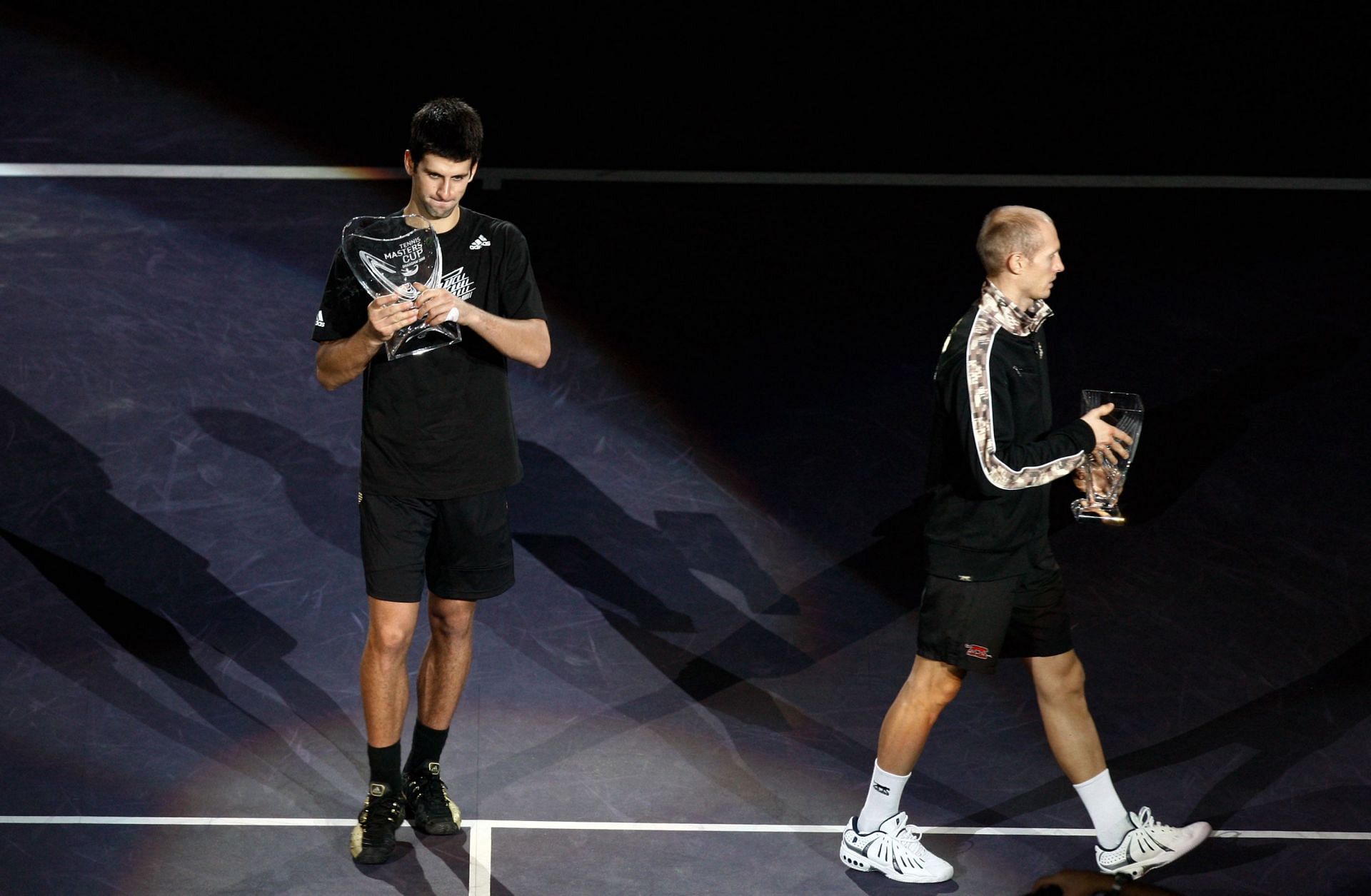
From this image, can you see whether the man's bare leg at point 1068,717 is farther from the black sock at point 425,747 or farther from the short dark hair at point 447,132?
the short dark hair at point 447,132

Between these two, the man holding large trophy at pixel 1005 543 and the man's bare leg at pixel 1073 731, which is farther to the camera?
the man's bare leg at pixel 1073 731

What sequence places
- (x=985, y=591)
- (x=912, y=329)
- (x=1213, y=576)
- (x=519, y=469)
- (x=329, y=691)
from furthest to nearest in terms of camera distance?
(x=912, y=329) < (x=1213, y=576) < (x=329, y=691) < (x=519, y=469) < (x=985, y=591)

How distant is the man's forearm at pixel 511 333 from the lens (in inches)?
142

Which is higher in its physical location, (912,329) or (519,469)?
(912,329)

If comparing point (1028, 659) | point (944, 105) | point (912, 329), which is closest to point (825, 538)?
point (912, 329)

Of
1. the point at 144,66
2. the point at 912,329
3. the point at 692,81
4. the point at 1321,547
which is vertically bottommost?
the point at 1321,547

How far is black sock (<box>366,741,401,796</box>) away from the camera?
12.9 feet

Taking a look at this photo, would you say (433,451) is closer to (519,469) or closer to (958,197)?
(519,469)

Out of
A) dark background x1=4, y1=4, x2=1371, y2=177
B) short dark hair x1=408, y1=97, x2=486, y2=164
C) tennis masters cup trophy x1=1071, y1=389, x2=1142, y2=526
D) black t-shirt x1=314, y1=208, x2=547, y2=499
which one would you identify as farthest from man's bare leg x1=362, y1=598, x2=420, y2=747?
dark background x1=4, y1=4, x2=1371, y2=177

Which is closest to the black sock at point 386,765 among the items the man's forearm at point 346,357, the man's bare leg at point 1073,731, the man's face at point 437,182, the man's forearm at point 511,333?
the man's forearm at point 346,357

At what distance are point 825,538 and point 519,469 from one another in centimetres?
167

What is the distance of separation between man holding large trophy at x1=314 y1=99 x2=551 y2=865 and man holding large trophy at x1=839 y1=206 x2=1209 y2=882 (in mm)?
1027

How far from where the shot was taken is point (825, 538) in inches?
212

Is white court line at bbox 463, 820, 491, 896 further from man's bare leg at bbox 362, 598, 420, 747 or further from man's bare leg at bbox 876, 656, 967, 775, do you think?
man's bare leg at bbox 876, 656, 967, 775
